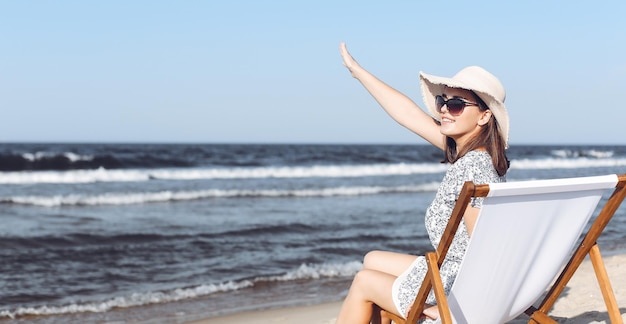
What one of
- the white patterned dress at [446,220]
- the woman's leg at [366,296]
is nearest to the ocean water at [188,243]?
the woman's leg at [366,296]

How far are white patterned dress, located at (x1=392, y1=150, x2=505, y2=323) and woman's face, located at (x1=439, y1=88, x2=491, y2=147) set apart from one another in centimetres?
14

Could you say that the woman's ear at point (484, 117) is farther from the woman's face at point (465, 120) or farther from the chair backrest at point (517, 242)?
the chair backrest at point (517, 242)

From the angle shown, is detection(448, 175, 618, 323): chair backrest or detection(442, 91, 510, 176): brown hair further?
detection(442, 91, 510, 176): brown hair

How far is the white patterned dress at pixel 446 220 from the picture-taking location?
306cm

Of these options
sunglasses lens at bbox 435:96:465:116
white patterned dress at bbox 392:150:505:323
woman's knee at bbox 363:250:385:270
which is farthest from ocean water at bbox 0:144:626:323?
sunglasses lens at bbox 435:96:465:116

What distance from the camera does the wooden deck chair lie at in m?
2.68

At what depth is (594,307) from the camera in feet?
16.0

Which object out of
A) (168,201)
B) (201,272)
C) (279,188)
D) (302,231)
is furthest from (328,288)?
(279,188)

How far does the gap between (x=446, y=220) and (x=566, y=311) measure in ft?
7.18

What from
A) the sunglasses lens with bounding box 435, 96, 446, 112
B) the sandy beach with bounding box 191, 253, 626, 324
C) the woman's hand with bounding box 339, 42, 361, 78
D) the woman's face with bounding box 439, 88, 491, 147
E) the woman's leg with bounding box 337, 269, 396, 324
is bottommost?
the sandy beach with bounding box 191, 253, 626, 324

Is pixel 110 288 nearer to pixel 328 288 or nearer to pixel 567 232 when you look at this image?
pixel 328 288

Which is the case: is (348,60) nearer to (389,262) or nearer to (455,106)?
(455,106)

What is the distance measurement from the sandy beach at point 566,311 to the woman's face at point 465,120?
1894 mm

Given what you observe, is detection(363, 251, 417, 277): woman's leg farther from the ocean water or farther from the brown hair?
the ocean water
